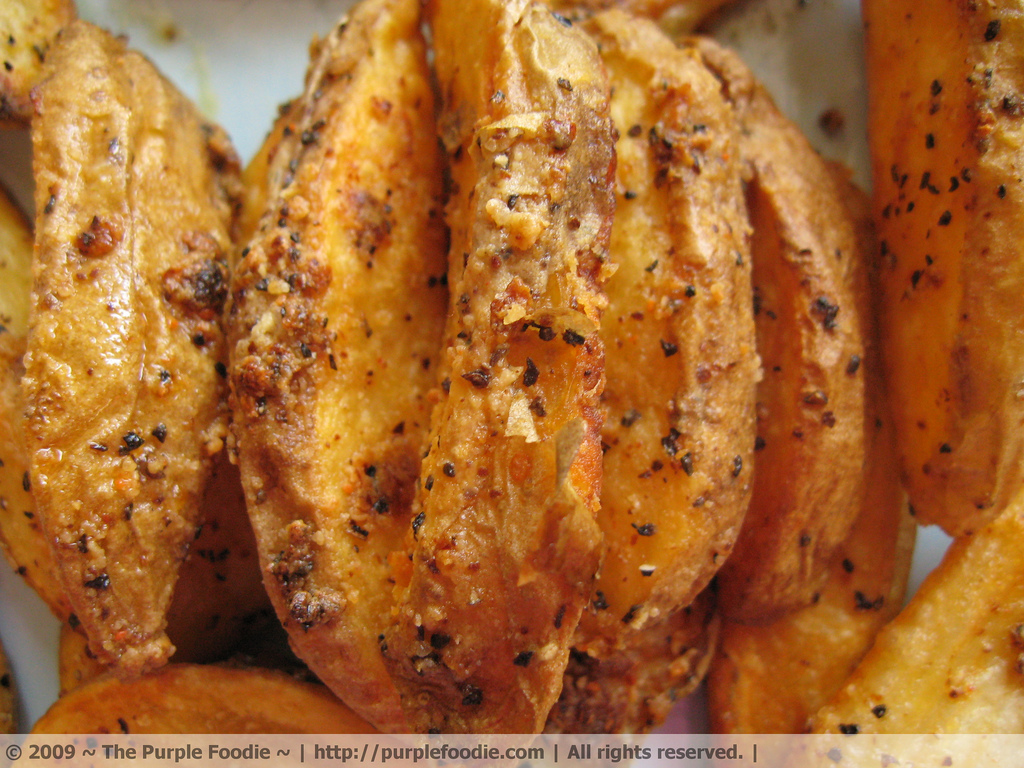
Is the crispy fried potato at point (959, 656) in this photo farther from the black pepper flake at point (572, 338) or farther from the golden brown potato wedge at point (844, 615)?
the black pepper flake at point (572, 338)

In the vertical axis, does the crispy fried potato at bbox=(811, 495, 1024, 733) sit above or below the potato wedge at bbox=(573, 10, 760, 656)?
below

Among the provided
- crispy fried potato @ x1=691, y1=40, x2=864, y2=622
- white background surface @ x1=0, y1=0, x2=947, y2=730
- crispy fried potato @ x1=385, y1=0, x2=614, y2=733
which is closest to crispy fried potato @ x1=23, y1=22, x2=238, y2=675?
crispy fried potato @ x1=385, y1=0, x2=614, y2=733

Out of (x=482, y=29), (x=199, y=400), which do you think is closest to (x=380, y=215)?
(x=482, y=29)

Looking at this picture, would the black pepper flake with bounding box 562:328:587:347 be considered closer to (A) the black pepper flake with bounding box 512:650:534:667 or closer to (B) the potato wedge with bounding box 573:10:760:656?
(B) the potato wedge with bounding box 573:10:760:656

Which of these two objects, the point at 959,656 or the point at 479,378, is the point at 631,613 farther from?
the point at 959,656

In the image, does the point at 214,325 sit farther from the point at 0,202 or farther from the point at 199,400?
the point at 0,202

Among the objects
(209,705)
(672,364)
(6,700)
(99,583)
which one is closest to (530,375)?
(672,364)

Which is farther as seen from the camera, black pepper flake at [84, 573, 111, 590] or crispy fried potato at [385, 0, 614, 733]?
black pepper flake at [84, 573, 111, 590]
